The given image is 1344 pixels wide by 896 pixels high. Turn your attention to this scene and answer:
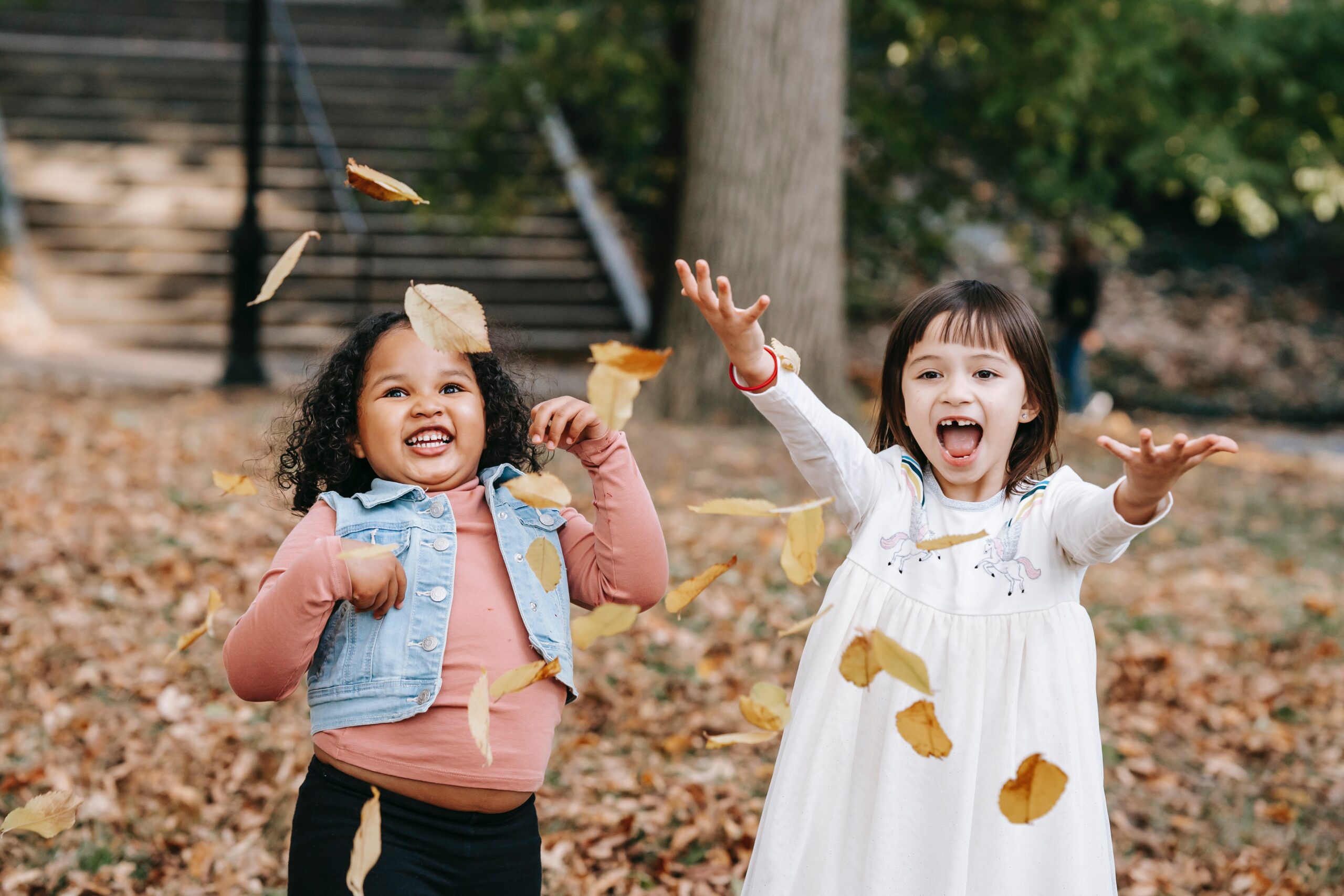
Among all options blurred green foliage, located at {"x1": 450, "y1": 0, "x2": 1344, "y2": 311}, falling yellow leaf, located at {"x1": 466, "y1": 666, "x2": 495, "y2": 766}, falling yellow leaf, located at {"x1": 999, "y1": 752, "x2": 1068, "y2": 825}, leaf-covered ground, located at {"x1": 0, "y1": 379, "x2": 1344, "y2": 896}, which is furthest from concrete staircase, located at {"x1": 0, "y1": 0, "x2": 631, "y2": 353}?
falling yellow leaf, located at {"x1": 999, "y1": 752, "x2": 1068, "y2": 825}

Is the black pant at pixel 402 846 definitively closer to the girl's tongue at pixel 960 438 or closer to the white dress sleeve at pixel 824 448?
the white dress sleeve at pixel 824 448

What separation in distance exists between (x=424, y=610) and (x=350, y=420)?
40 centimetres

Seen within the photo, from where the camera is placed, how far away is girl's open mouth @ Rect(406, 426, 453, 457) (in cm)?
216

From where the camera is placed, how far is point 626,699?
176 inches

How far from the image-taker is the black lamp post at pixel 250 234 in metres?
9.20

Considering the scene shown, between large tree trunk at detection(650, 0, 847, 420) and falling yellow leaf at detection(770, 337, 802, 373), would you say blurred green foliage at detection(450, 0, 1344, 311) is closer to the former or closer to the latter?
large tree trunk at detection(650, 0, 847, 420)

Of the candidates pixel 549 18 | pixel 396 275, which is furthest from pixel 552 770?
pixel 396 275

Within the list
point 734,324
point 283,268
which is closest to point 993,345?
point 734,324

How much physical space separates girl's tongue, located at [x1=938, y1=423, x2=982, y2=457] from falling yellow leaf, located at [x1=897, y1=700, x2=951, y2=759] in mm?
443

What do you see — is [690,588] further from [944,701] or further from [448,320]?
[448,320]

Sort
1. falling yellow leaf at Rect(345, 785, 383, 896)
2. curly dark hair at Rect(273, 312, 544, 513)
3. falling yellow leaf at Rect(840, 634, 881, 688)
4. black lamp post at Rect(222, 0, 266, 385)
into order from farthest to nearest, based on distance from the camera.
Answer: black lamp post at Rect(222, 0, 266, 385), curly dark hair at Rect(273, 312, 544, 513), falling yellow leaf at Rect(840, 634, 881, 688), falling yellow leaf at Rect(345, 785, 383, 896)

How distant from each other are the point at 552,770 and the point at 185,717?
1.19 meters

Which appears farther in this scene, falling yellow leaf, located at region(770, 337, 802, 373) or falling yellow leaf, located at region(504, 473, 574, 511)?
falling yellow leaf, located at region(770, 337, 802, 373)

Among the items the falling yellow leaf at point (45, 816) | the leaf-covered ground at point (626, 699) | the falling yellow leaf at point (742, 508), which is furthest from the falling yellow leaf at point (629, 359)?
the leaf-covered ground at point (626, 699)
